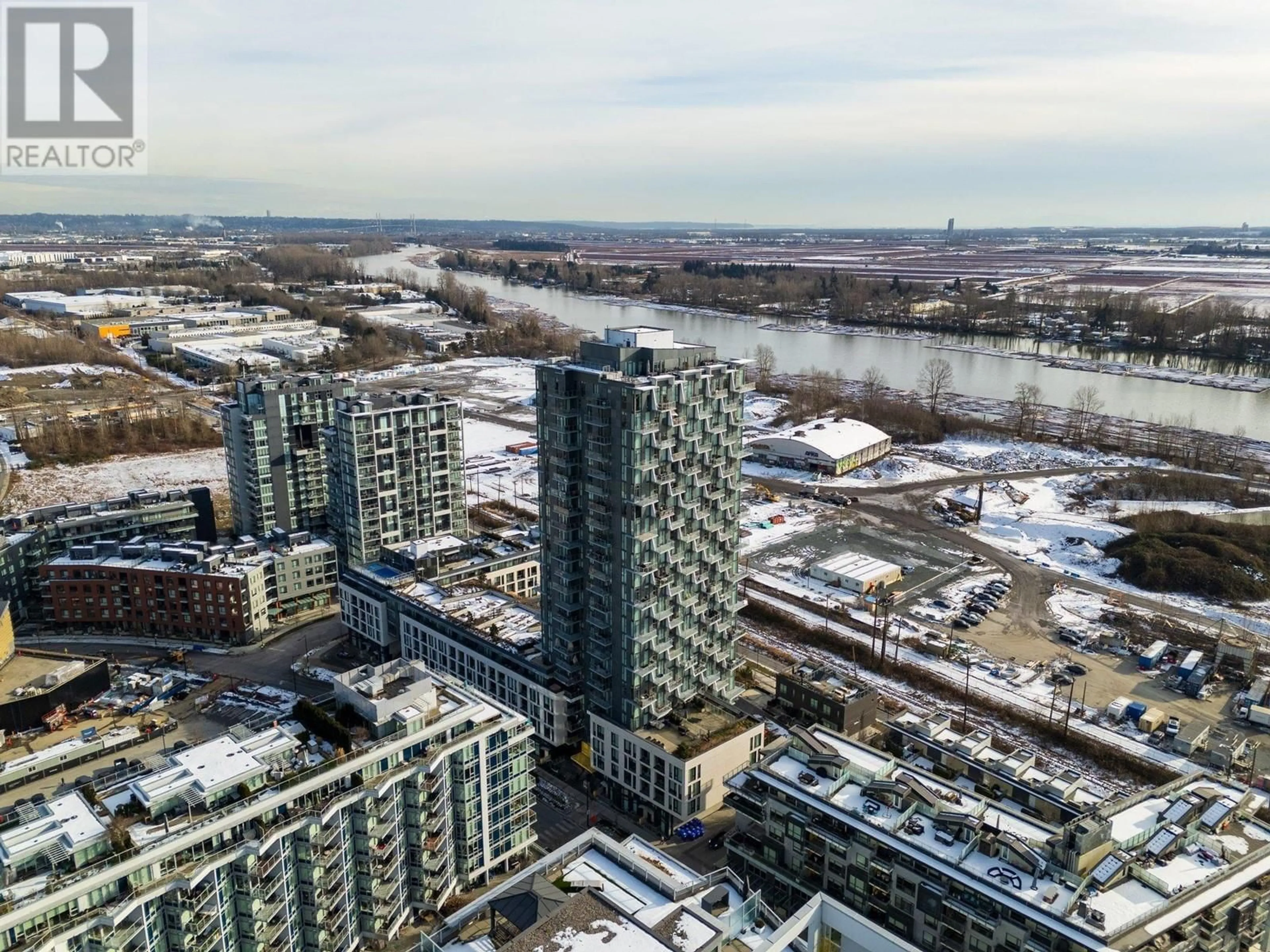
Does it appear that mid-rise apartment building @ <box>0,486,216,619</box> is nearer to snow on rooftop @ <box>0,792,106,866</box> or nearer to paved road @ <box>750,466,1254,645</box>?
snow on rooftop @ <box>0,792,106,866</box>

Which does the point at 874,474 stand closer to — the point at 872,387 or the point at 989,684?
the point at 872,387

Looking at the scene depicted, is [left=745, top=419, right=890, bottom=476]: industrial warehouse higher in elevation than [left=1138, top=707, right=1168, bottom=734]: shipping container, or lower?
higher

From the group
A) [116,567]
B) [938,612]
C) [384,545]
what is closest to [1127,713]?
[938,612]

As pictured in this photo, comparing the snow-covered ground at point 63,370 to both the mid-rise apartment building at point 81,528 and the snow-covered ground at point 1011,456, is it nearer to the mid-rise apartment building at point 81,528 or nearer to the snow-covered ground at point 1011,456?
the mid-rise apartment building at point 81,528

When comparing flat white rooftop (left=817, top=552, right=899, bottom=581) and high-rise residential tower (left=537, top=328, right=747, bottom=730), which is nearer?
high-rise residential tower (left=537, top=328, right=747, bottom=730)

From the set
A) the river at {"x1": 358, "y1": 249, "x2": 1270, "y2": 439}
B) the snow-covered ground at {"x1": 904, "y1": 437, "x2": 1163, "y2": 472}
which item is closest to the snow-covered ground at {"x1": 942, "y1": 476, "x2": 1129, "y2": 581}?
the snow-covered ground at {"x1": 904, "y1": 437, "x2": 1163, "y2": 472}

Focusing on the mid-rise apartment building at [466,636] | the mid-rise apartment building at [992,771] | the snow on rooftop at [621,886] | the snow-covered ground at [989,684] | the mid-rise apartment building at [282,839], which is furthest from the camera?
the snow-covered ground at [989,684]

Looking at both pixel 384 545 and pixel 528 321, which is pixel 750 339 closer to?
pixel 528 321

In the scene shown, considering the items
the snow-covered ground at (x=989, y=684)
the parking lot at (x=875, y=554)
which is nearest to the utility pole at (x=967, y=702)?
the snow-covered ground at (x=989, y=684)
